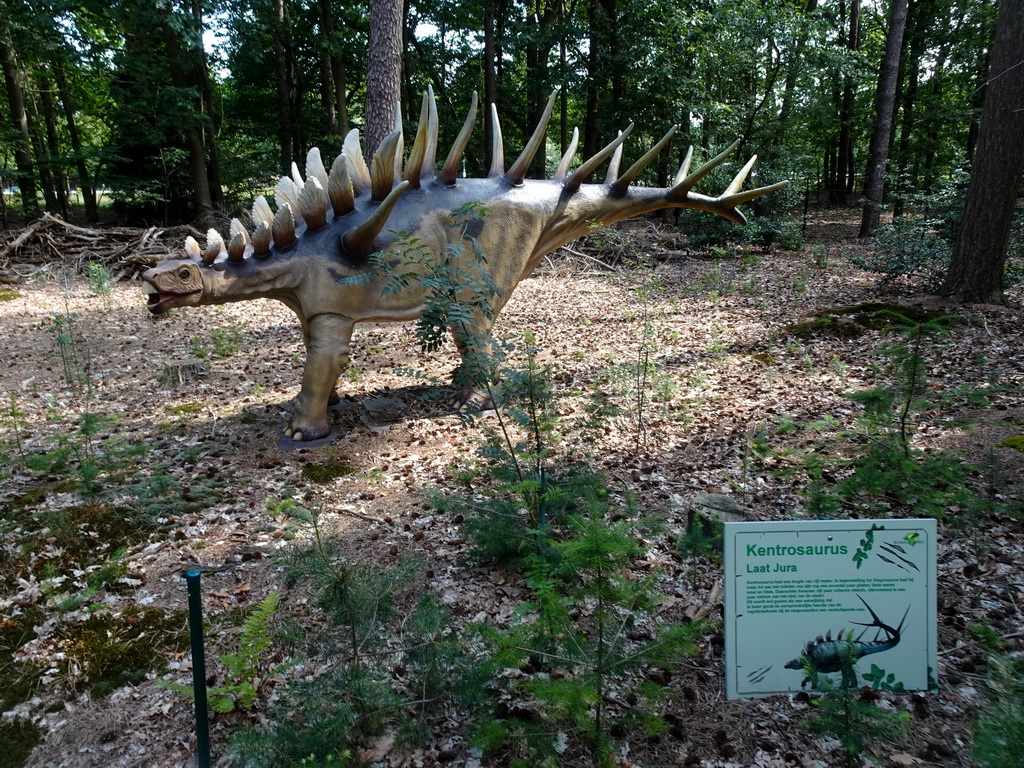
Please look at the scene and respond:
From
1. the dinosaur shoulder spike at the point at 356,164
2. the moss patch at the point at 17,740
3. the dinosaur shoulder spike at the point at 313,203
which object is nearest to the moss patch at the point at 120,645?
the moss patch at the point at 17,740

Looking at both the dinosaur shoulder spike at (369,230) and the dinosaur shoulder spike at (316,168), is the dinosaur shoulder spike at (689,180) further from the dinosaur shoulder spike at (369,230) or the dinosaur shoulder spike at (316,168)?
the dinosaur shoulder spike at (316,168)

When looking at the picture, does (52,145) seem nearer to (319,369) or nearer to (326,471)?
(319,369)

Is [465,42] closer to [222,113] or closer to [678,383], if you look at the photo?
[222,113]

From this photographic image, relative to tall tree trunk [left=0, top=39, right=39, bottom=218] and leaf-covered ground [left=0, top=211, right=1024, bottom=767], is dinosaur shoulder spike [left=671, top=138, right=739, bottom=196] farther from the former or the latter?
tall tree trunk [left=0, top=39, right=39, bottom=218]

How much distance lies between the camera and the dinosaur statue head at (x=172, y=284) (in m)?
4.21

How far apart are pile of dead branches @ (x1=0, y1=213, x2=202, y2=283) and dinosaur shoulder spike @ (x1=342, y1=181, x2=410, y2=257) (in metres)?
8.85

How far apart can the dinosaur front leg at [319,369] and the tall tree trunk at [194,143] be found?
11.6m

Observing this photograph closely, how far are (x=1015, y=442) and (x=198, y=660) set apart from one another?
497 centimetres

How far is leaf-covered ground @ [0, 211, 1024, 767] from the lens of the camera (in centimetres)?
255

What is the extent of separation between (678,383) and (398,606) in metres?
3.99

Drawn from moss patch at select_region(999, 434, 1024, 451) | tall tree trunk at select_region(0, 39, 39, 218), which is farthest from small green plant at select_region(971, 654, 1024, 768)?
tall tree trunk at select_region(0, 39, 39, 218)

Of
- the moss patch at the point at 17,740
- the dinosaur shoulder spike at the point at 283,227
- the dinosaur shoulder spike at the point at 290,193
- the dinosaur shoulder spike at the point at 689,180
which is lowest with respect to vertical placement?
the moss patch at the point at 17,740

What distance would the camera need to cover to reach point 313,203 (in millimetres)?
4637

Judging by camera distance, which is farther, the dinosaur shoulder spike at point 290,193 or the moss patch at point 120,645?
the dinosaur shoulder spike at point 290,193
